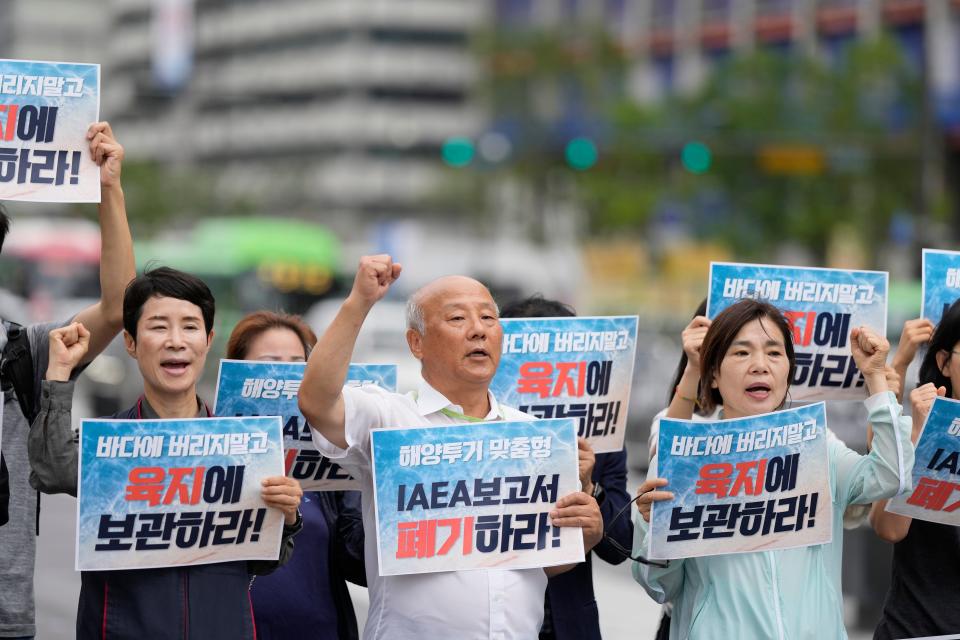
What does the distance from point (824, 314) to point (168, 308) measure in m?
2.27

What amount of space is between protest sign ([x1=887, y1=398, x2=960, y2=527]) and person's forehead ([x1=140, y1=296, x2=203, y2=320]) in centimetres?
212

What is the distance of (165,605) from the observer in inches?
160

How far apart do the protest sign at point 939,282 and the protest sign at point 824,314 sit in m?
0.15

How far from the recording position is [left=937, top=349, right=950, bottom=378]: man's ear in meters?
4.85

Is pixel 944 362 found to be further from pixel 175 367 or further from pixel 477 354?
Answer: pixel 175 367

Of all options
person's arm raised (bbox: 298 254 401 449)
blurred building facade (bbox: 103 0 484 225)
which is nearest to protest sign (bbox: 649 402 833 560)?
person's arm raised (bbox: 298 254 401 449)

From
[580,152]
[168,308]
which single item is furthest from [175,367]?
[580,152]

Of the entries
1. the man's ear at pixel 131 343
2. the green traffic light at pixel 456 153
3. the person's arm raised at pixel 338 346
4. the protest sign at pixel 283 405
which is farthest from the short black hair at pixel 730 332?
the green traffic light at pixel 456 153

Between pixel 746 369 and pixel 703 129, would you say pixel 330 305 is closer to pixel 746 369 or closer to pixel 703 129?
pixel 703 129

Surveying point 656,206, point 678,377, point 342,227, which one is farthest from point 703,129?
point 342,227

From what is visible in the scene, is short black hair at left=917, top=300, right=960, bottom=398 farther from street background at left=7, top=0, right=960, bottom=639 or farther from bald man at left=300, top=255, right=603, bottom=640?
street background at left=7, top=0, right=960, bottom=639

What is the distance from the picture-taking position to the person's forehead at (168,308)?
4246mm

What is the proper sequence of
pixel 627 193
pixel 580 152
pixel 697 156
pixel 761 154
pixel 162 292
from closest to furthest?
pixel 162 292
pixel 580 152
pixel 697 156
pixel 761 154
pixel 627 193

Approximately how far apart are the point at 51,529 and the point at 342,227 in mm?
79669
